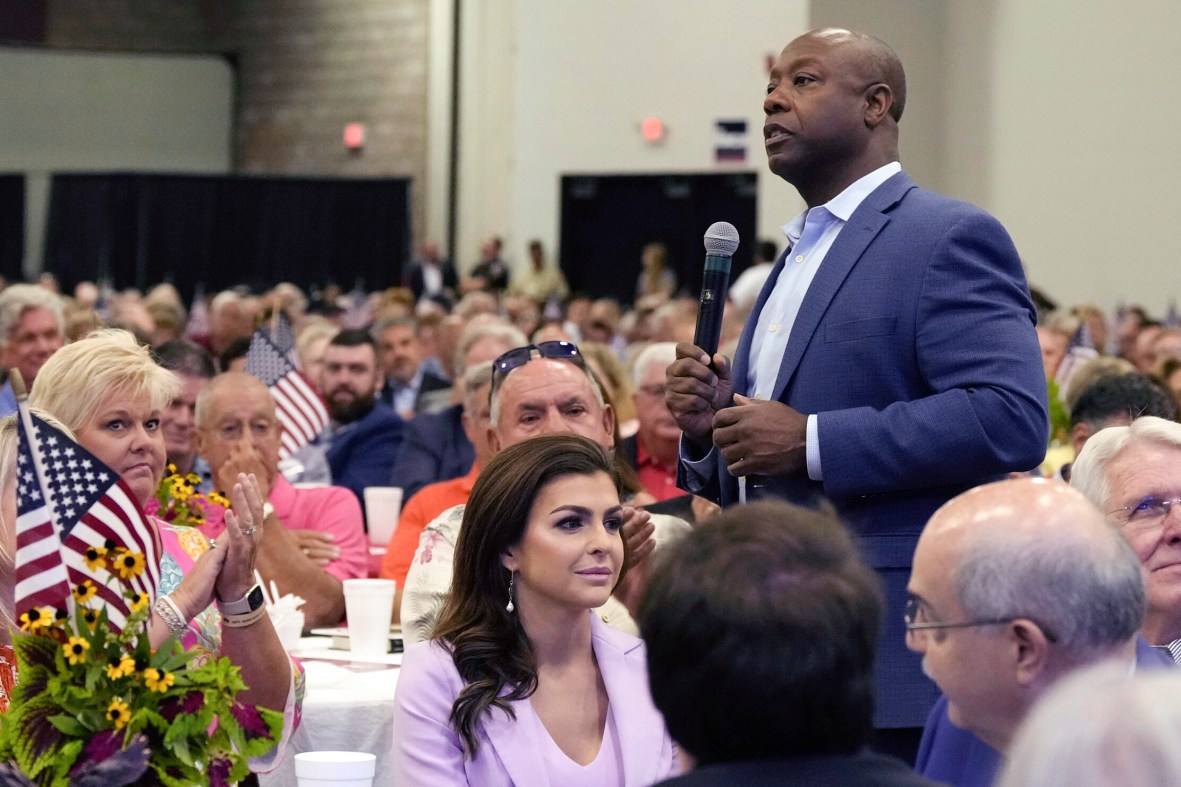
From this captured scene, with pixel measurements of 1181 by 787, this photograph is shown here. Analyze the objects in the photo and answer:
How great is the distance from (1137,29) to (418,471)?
325 inches

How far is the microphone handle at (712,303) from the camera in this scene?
96.3 inches

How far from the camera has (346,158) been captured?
18969 mm

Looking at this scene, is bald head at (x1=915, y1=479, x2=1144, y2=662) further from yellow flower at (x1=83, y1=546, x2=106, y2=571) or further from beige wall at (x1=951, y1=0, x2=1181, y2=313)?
beige wall at (x1=951, y1=0, x2=1181, y2=313)

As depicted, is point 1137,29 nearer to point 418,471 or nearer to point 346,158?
point 418,471

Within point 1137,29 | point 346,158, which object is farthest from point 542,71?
point 1137,29

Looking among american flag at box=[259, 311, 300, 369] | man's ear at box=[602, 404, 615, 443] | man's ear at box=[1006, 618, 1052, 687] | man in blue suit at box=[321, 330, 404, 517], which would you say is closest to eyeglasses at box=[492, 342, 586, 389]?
man's ear at box=[602, 404, 615, 443]

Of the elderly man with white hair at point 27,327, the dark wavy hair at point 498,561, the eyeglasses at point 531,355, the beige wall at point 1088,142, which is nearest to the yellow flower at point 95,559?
the dark wavy hair at point 498,561

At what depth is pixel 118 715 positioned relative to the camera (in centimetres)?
198

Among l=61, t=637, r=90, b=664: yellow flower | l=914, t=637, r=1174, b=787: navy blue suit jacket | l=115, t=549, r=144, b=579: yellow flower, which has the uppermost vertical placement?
l=115, t=549, r=144, b=579: yellow flower

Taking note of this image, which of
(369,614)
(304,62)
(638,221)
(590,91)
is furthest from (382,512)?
(304,62)

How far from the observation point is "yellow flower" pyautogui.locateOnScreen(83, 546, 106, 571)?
208 cm

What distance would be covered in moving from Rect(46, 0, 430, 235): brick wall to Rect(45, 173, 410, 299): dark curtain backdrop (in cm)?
51

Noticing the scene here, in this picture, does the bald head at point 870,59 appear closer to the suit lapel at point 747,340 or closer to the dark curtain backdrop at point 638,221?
the suit lapel at point 747,340

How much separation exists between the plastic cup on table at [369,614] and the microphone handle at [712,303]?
3.95 ft
